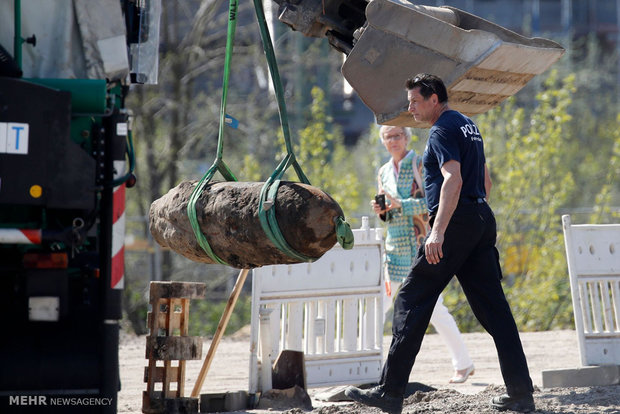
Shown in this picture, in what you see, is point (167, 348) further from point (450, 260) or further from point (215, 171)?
point (450, 260)

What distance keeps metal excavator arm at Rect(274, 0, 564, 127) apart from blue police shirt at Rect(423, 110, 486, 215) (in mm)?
173

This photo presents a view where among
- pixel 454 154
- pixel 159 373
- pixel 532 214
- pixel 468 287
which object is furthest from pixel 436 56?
pixel 532 214

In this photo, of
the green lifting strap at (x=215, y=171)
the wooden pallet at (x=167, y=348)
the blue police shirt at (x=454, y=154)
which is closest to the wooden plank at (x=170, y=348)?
the wooden pallet at (x=167, y=348)

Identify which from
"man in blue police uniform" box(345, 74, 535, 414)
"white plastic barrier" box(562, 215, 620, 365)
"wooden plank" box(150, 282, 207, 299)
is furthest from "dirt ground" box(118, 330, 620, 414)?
"wooden plank" box(150, 282, 207, 299)

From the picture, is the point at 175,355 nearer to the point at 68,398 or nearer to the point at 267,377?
the point at 267,377

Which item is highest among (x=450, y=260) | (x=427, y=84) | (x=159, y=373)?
(x=427, y=84)

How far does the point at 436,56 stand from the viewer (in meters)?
5.26

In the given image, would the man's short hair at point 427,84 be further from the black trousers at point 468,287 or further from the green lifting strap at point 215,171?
the green lifting strap at point 215,171

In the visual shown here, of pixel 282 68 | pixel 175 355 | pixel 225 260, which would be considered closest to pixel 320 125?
pixel 282 68

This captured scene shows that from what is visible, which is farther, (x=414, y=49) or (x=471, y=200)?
(x=471, y=200)

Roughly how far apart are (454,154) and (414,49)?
62 centimetres

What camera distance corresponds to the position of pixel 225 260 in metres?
4.62

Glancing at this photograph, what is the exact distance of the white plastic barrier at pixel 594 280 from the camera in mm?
6945

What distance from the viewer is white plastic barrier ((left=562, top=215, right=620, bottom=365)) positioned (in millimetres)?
6945
